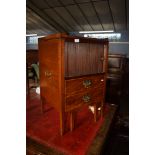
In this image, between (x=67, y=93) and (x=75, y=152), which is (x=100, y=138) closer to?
(x=75, y=152)

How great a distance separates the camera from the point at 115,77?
3.66 meters

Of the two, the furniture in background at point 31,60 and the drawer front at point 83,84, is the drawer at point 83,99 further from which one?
the furniture in background at point 31,60

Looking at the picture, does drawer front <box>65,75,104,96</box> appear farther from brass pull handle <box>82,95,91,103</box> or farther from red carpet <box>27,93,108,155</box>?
red carpet <box>27,93,108,155</box>

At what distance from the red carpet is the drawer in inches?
10.4

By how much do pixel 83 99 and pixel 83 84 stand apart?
143mm

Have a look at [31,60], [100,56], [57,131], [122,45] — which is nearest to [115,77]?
[31,60]

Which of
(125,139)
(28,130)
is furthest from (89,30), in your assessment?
(28,130)

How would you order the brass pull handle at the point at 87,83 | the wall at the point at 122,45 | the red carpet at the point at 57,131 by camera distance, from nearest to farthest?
the red carpet at the point at 57,131 < the brass pull handle at the point at 87,83 < the wall at the point at 122,45

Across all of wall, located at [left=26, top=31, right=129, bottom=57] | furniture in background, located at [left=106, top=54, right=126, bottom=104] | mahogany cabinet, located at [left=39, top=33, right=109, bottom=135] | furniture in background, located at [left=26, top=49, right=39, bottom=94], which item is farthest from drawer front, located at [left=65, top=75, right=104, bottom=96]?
wall, located at [left=26, top=31, right=129, bottom=57]

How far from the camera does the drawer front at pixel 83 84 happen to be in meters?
1.33

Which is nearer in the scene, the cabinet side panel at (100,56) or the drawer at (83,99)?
the drawer at (83,99)

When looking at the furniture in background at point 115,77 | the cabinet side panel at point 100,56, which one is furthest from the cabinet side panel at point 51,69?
the furniture in background at point 115,77

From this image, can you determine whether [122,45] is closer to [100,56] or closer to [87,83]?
[100,56]
